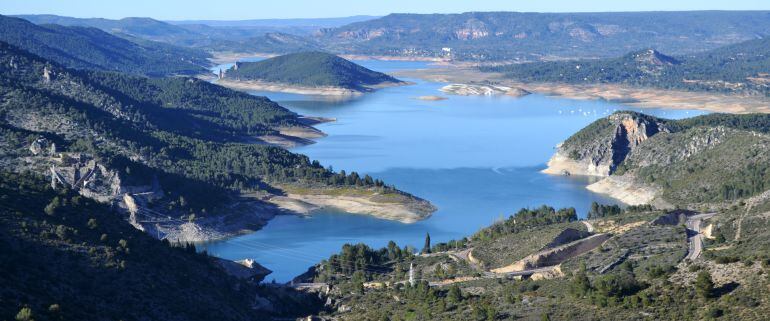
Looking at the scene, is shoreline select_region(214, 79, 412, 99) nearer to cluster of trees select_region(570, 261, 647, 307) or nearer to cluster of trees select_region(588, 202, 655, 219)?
cluster of trees select_region(588, 202, 655, 219)

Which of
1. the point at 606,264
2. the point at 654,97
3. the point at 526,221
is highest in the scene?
the point at 606,264

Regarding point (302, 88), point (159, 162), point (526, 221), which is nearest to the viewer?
point (526, 221)

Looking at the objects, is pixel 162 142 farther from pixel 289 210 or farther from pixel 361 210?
pixel 361 210

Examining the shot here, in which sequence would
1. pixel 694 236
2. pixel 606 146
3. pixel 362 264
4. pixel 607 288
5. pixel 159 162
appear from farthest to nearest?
pixel 606 146
pixel 159 162
pixel 362 264
pixel 694 236
pixel 607 288

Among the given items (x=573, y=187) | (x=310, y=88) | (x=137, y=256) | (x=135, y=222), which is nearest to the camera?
(x=137, y=256)

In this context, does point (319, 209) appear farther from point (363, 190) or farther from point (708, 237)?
point (708, 237)

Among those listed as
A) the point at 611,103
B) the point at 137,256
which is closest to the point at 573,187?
the point at 137,256

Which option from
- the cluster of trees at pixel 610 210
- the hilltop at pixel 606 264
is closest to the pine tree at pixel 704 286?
the hilltop at pixel 606 264

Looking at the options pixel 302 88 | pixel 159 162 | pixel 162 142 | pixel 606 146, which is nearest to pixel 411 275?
pixel 159 162
